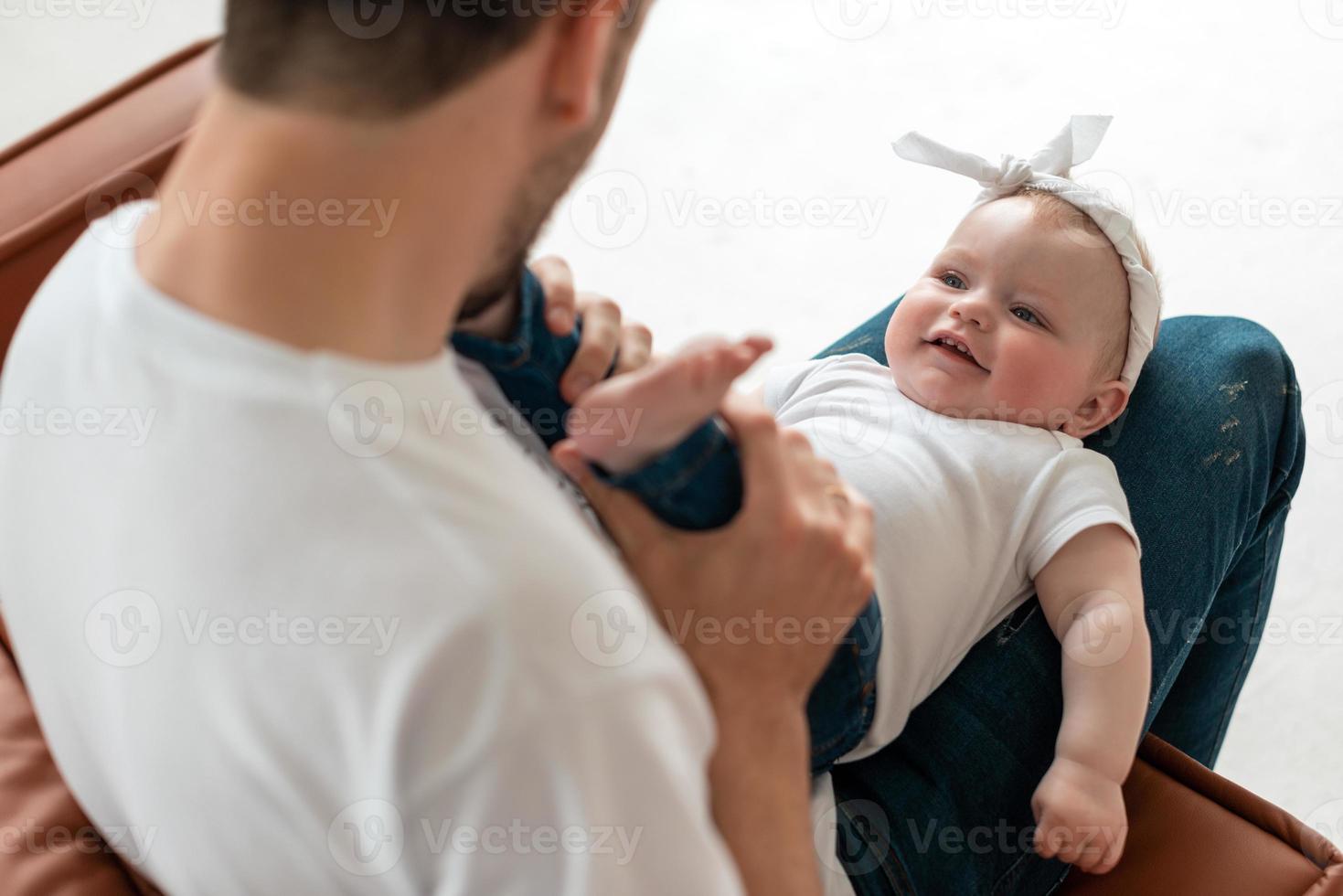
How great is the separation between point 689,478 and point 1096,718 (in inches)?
22.7

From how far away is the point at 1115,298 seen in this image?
150 centimetres

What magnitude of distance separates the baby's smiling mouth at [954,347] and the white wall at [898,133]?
123 centimetres

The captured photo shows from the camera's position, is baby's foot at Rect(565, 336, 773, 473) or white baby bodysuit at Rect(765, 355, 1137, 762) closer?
baby's foot at Rect(565, 336, 773, 473)

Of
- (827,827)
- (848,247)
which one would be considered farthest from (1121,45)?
(827,827)

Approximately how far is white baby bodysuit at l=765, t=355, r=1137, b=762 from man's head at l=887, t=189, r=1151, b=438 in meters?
A: 0.04

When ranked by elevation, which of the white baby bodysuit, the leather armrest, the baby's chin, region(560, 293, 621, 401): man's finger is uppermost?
region(560, 293, 621, 401): man's finger

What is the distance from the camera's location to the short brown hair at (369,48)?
0.66 metres

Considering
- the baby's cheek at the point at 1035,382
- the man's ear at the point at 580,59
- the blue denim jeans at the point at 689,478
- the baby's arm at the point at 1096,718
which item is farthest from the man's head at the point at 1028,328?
the man's ear at the point at 580,59

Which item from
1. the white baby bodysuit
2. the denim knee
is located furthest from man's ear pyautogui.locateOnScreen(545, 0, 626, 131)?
the denim knee

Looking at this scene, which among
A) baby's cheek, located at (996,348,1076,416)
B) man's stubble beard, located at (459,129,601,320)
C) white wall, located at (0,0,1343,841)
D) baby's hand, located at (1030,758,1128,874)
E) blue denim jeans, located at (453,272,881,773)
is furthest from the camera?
white wall, located at (0,0,1343,841)

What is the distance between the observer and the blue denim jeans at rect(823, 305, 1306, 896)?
1.21 m

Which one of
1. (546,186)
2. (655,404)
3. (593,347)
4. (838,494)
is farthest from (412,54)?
(838,494)

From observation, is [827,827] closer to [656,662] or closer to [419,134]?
[656,662]

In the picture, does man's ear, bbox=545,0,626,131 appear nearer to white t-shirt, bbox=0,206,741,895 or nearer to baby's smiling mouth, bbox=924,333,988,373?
white t-shirt, bbox=0,206,741,895
